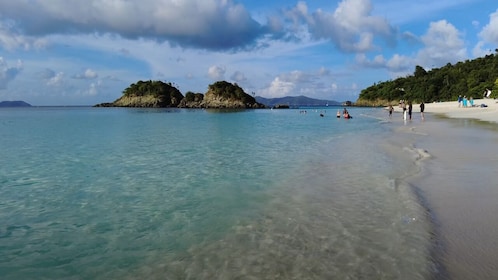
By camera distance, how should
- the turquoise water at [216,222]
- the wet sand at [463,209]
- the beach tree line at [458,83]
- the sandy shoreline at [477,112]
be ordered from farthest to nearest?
Answer: the beach tree line at [458,83] → the sandy shoreline at [477,112] → the turquoise water at [216,222] → the wet sand at [463,209]

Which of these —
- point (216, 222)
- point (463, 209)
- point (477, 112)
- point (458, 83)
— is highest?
point (458, 83)

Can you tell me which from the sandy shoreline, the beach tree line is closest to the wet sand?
the sandy shoreline

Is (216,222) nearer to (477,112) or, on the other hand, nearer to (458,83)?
(477,112)

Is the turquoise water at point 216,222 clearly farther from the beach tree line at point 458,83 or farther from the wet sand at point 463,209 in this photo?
the beach tree line at point 458,83

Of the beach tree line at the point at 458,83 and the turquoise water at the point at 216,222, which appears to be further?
the beach tree line at the point at 458,83

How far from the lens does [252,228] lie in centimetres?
765

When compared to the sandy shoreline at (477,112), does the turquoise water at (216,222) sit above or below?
below

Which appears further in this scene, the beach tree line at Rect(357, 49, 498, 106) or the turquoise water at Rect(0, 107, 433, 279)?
the beach tree line at Rect(357, 49, 498, 106)

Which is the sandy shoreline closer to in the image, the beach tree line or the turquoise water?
the turquoise water

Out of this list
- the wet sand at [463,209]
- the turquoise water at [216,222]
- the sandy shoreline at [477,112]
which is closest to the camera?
the wet sand at [463,209]

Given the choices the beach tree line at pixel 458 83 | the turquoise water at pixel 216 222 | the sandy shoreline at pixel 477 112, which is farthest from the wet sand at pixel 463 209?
the beach tree line at pixel 458 83

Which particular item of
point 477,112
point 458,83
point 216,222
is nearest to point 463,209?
point 216,222

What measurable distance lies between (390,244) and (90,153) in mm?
18682

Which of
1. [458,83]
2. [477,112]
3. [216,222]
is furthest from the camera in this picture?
[458,83]
